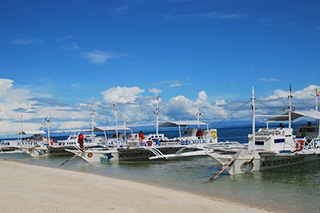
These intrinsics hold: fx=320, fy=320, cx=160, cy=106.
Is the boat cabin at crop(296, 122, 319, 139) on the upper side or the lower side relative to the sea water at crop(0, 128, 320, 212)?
upper

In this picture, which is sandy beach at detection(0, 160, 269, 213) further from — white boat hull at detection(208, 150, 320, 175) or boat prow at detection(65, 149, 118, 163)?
boat prow at detection(65, 149, 118, 163)

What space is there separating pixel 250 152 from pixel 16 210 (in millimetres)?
17665

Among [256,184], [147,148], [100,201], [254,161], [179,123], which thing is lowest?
[256,184]

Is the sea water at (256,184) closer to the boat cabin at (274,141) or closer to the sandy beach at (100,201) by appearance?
the boat cabin at (274,141)

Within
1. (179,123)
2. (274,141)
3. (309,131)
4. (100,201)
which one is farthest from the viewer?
(179,123)

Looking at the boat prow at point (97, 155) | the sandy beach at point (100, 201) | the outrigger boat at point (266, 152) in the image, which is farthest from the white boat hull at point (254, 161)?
the boat prow at point (97, 155)

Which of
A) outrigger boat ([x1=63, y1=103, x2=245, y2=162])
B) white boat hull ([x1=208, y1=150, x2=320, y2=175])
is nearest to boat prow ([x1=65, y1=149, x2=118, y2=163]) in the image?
outrigger boat ([x1=63, y1=103, x2=245, y2=162])

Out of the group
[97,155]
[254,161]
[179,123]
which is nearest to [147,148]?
[97,155]

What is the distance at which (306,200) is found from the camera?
48.8ft

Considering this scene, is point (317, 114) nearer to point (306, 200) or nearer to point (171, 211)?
point (306, 200)

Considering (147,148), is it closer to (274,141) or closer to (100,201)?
(274,141)

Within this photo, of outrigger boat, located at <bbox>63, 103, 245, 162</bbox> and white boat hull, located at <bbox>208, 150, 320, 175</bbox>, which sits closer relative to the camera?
white boat hull, located at <bbox>208, 150, 320, 175</bbox>

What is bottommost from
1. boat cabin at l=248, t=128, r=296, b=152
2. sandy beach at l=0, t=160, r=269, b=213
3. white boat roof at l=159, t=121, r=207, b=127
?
sandy beach at l=0, t=160, r=269, b=213

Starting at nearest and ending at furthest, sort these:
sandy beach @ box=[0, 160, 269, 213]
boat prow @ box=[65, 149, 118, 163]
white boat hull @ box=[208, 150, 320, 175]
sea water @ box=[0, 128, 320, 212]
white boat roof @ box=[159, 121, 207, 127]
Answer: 1. sandy beach @ box=[0, 160, 269, 213]
2. sea water @ box=[0, 128, 320, 212]
3. white boat hull @ box=[208, 150, 320, 175]
4. boat prow @ box=[65, 149, 118, 163]
5. white boat roof @ box=[159, 121, 207, 127]
